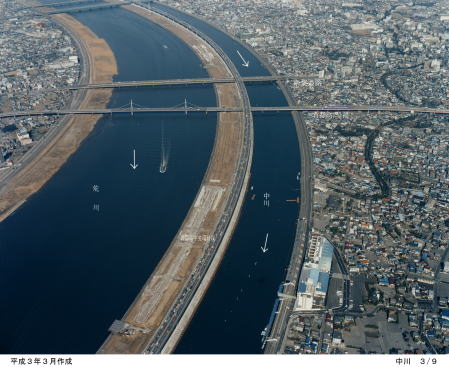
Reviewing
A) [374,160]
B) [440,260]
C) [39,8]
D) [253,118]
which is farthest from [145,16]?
[440,260]

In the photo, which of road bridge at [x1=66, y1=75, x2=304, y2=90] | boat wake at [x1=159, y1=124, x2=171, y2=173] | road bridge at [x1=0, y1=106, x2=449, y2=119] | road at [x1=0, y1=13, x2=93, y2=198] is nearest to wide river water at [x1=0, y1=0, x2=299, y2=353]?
boat wake at [x1=159, y1=124, x2=171, y2=173]

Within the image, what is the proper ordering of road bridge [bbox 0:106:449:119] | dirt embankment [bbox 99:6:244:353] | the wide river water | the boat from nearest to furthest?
1. dirt embankment [bbox 99:6:244:353]
2. the wide river water
3. the boat
4. road bridge [bbox 0:106:449:119]

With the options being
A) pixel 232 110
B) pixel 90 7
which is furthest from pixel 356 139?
pixel 90 7

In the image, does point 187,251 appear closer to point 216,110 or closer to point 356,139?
point 356,139

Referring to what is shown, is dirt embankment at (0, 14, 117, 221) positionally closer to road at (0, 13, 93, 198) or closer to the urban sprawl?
road at (0, 13, 93, 198)

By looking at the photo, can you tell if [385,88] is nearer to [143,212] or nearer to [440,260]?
[440,260]
